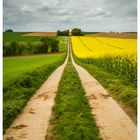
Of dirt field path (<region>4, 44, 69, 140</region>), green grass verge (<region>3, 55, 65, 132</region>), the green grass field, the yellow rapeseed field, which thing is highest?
the yellow rapeseed field

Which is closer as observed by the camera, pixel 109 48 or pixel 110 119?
pixel 110 119

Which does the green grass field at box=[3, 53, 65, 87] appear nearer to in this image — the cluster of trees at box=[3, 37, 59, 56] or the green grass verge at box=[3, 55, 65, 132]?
the green grass verge at box=[3, 55, 65, 132]

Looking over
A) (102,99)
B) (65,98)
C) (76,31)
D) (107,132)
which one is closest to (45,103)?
(65,98)

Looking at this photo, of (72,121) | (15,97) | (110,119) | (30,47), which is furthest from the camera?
(30,47)

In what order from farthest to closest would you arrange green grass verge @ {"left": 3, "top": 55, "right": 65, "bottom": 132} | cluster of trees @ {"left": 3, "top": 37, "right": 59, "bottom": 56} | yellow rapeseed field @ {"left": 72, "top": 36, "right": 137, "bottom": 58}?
1. cluster of trees @ {"left": 3, "top": 37, "right": 59, "bottom": 56}
2. yellow rapeseed field @ {"left": 72, "top": 36, "right": 137, "bottom": 58}
3. green grass verge @ {"left": 3, "top": 55, "right": 65, "bottom": 132}

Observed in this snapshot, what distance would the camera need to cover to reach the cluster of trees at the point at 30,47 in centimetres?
4238

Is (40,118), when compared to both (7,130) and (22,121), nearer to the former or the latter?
(22,121)

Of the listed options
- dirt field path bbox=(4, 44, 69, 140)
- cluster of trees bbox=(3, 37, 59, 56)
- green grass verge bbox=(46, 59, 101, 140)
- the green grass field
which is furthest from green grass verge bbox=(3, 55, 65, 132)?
cluster of trees bbox=(3, 37, 59, 56)

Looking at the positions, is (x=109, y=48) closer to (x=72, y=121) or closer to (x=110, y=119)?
(x=110, y=119)

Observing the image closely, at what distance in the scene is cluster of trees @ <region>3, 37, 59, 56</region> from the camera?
42.4 meters

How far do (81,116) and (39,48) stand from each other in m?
55.1

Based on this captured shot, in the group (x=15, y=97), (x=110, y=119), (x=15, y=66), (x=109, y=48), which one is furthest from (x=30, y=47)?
(x=110, y=119)

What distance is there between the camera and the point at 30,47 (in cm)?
5700

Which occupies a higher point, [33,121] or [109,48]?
[109,48]
